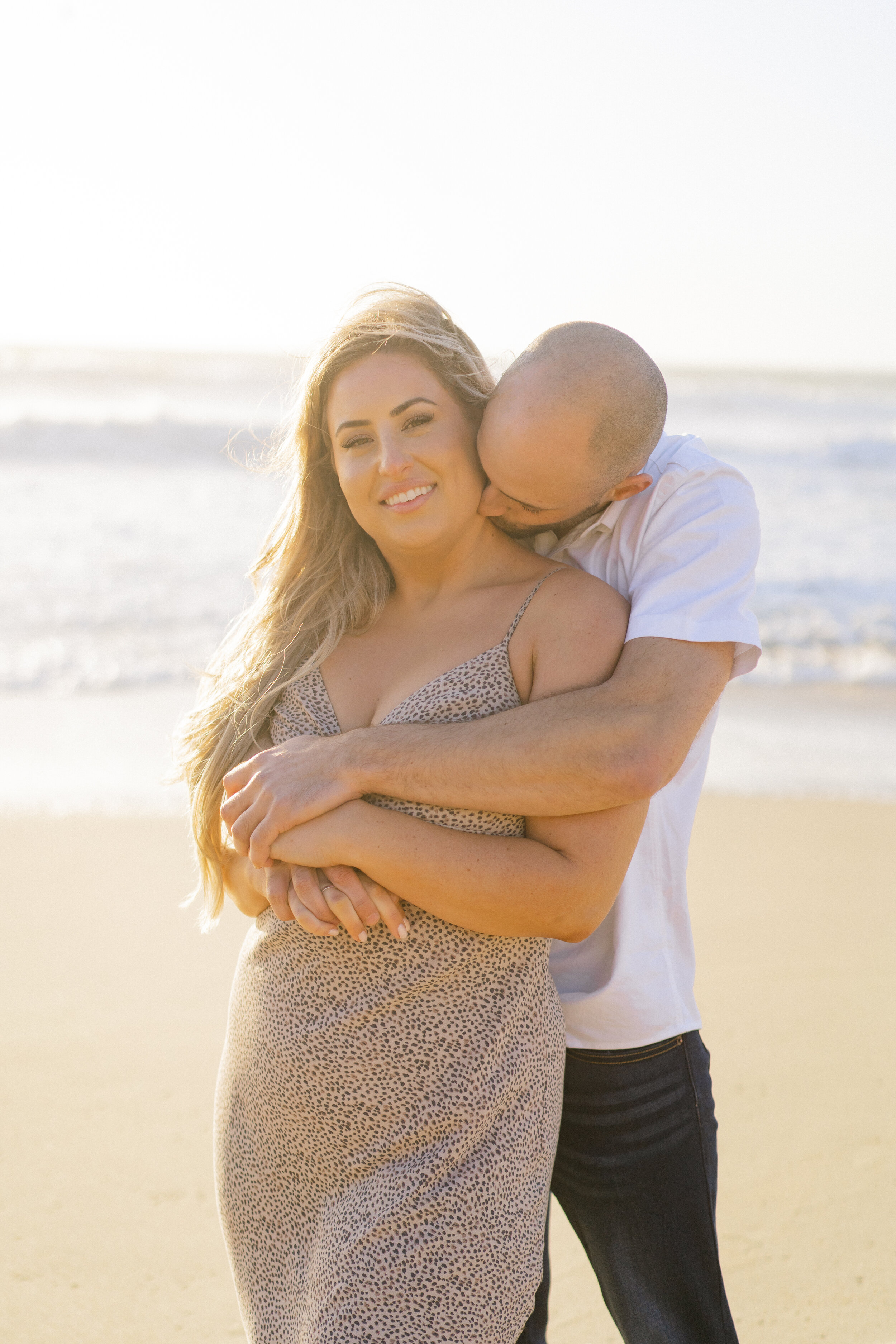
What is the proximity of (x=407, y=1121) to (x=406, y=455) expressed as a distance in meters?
1.13

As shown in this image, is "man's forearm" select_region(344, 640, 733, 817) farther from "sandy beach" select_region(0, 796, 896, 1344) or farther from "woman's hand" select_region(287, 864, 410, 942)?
"sandy beach" select_region(0, 796, 896, 1344)

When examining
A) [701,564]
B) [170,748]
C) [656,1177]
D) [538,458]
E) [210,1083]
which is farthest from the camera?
[170,748]

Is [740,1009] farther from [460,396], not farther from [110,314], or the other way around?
[110,314]

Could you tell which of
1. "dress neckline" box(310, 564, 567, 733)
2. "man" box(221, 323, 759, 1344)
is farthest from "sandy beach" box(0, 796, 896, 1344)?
"dress neckline" box(310, 564, 567, 733)

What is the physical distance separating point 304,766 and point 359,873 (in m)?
0.21

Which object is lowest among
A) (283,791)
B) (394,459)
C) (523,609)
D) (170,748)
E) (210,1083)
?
(210,1083)

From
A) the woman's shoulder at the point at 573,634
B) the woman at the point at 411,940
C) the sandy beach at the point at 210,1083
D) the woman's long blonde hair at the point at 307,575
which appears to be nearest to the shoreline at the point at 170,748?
the sandy beach at the point at 210,1083

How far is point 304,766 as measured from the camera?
1965 mm

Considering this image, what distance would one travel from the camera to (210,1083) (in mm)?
3615

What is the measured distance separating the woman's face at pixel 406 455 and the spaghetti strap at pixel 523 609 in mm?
207

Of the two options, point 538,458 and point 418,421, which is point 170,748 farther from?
point 538,458

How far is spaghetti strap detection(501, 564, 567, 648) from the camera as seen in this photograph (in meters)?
2.00

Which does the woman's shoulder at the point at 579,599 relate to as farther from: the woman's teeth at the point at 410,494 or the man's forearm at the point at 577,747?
the woman's teeth at the point at 410,494

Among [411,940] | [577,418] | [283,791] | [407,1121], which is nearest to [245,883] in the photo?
[283,791]
